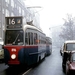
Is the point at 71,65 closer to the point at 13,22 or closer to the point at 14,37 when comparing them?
the point at 14,37

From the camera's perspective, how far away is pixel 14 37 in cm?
1443

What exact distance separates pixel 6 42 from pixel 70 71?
6.23 m

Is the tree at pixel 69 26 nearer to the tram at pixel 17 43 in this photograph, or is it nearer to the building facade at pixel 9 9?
the building facade at pixel 9 9

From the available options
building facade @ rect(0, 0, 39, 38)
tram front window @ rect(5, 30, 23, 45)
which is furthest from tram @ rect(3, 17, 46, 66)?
building facade @ rect(0, 0, 39, 38)

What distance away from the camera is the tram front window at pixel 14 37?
14.3 m

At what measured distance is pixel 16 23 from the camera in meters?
14.9

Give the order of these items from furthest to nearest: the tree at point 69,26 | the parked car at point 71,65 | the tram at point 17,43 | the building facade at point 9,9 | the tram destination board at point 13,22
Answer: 1. the tree at point 69,26
2. the building facade at point 9,9
3. the tram destination board at point 13,22
4. the tram at point 17,43
5. the parked car at point 71,65

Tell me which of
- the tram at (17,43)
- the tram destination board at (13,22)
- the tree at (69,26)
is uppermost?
the tree at (69,26)

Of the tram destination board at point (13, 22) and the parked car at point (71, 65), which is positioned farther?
the tram destination board at point (13, 22)

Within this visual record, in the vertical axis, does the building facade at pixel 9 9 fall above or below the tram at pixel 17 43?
above

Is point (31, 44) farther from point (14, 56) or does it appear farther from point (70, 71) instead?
point (70, 71)

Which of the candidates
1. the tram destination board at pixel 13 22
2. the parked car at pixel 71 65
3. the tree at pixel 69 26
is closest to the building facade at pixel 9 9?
the tree at pixel 69 26

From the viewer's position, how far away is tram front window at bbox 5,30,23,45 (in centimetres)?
1432

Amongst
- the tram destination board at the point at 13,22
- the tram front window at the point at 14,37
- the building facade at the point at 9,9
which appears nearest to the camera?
the tram front window at the point at 14,37
